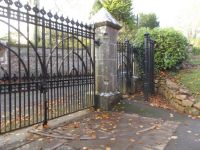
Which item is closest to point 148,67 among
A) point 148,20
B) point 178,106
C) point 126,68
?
point 126,68

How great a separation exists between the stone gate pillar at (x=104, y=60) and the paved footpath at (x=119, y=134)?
539mm

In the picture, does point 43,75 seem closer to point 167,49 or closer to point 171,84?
point 171,84

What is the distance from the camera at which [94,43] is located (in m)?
7.29

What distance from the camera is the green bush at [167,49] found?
33.5ft

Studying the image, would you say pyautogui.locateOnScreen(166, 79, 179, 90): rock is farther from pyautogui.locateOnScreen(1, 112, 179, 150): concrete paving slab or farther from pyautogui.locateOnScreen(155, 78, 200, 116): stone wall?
pyautogui.locateOnScreen(1, 112, 179, 150): concrete paving slab

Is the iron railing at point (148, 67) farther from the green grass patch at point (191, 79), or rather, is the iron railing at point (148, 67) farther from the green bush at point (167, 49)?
the green grass patch at point (191, 79)

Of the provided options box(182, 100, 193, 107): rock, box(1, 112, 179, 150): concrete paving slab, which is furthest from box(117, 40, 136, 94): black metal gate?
box(1, 112, 179, 150): concrete paving slab

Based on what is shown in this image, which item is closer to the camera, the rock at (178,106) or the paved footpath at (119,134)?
the paved footpath at (119,134)

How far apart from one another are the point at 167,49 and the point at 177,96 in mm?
2720

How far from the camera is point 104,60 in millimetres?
7355

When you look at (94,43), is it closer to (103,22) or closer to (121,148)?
(103,22)

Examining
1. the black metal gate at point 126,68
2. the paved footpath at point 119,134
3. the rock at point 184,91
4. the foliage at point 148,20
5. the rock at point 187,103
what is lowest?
the paved footpath at point 119,134

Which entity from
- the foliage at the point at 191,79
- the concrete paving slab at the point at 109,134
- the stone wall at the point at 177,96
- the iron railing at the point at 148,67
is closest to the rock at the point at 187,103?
the stone wall at the point at 177,96

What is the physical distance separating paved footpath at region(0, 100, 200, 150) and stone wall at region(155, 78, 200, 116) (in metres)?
0.62
